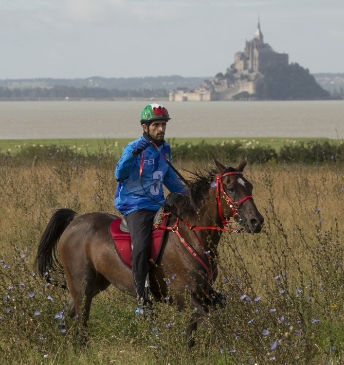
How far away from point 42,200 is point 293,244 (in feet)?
15.7

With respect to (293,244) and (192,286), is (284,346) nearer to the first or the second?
(192,286)

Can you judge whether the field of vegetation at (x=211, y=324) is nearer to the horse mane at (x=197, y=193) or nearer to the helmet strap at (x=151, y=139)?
the horse mane at (x=197, y=193)

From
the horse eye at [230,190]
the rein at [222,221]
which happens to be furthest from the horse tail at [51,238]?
the horse eye at [230,190]

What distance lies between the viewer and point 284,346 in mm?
5406

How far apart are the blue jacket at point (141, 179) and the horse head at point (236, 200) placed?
0.59 m

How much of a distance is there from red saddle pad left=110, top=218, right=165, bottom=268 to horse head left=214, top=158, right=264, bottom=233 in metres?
0.59

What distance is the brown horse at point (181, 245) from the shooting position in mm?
6824

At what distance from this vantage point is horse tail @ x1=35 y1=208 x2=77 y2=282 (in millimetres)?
8141

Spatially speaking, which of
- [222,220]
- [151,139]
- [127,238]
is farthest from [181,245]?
[151,139]

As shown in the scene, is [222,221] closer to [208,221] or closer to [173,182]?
[208,221]

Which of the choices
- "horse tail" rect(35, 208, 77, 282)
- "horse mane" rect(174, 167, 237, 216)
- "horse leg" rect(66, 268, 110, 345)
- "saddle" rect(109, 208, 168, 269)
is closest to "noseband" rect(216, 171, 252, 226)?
"horse mane" rect(174, 167, 237, 216)

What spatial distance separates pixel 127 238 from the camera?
292 inches

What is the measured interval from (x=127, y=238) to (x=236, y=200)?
114cm

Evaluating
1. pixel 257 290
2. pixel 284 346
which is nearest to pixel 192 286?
pixel 284 346
